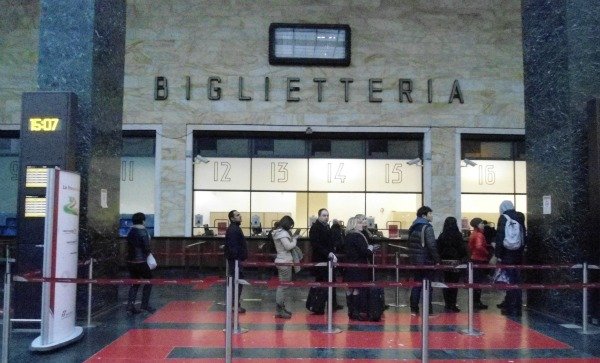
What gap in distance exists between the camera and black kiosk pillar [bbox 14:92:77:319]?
8.66 metres

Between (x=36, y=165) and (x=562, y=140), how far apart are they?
8.21m

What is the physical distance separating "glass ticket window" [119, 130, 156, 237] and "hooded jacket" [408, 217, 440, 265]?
10.2 meters

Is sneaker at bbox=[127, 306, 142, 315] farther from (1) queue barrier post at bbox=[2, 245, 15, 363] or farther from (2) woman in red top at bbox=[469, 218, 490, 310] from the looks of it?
(2) woman in red top at bbox=[469, 218, 490, 310]

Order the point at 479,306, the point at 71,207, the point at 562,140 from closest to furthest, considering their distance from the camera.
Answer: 1. the point at 71,207
2. the point at 562,140
3. the point at 479,306

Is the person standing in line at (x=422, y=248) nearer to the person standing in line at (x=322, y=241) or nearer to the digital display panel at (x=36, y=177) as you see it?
the person standing in line at (x=322, y=241)

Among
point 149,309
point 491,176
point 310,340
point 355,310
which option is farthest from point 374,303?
point 491,176

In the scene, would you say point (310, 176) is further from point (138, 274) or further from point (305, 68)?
point (138, 274)

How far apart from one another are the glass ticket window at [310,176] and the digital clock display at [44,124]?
945 centimetres

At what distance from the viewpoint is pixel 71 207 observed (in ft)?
26.0

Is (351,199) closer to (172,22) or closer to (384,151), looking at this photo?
(384,151)

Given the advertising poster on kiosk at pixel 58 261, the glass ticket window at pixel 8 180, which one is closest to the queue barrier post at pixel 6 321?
the advertising poster on kiosk at pixel 58 261

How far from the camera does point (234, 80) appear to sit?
17.6 metres

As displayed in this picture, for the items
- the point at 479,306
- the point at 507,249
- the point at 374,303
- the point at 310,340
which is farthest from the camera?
the point at 479,306

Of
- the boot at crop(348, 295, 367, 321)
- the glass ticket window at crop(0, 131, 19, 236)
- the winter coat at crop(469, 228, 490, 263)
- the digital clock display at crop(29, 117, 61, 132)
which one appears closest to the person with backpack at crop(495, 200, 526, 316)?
the winter coat at crop(469, 228, 490, 263)
